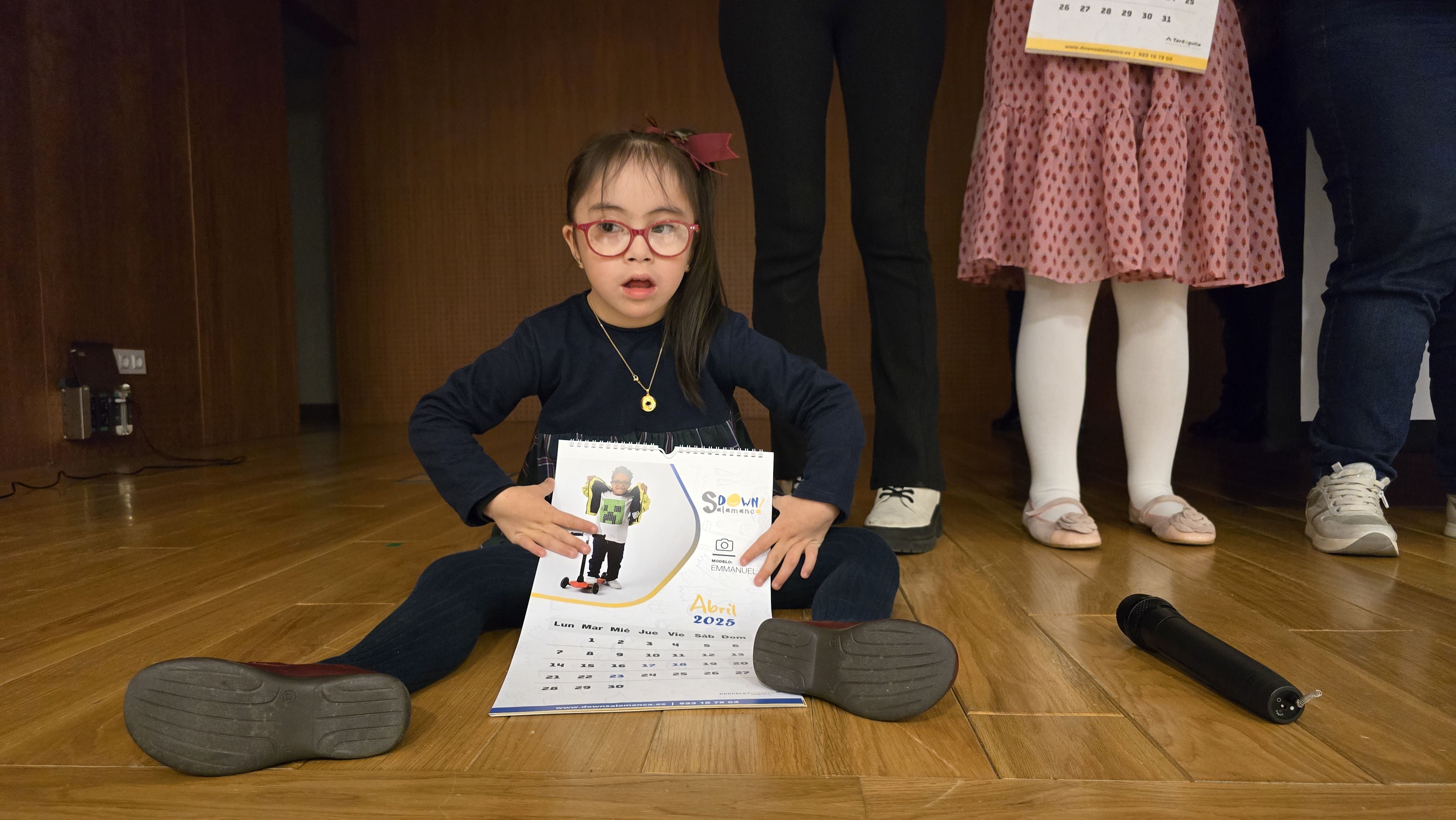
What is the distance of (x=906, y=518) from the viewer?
123cm

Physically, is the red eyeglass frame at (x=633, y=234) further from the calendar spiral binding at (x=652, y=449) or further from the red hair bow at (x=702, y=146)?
the calendar spiral binding at (x=652, y=449)

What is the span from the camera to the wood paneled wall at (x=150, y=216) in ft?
7.18

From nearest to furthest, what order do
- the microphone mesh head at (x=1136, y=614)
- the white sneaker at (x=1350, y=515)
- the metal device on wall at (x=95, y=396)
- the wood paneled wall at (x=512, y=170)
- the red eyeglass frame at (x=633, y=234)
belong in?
the microphone mesh head at (x=1136, y=614) < the red eyeglass frame at (x=633, y=234) < the white sneaker at (x=1350, y=515) < the metal device on wall at (x=95, y=396) < the wood paneled wall at (x=512, y=170)

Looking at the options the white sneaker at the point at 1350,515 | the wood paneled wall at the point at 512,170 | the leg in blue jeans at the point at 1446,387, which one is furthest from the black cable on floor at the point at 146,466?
the leg in blue jeans at the point at 1446,387

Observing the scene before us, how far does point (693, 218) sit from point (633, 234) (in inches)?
3.1

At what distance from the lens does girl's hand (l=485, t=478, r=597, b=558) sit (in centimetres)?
81

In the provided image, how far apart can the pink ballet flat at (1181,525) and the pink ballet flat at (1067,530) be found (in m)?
0.08

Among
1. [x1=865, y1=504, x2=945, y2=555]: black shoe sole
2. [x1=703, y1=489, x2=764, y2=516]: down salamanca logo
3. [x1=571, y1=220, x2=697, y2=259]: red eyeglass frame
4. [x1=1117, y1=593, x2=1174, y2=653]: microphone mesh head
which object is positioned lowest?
[x1=865, y1=504, x2=945, y2=555]: black shoe sole

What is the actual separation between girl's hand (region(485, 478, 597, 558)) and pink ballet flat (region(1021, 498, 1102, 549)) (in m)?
0.70

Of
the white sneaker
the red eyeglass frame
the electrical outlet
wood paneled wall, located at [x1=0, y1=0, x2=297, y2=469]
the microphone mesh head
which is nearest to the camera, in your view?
the microphone mesh head

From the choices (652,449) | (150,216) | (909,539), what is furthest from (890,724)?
(150,216)

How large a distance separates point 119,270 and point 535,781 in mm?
2604

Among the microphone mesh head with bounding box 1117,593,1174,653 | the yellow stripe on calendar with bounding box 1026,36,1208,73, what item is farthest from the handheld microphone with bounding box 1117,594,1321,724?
the yellow stripe on calendar with bounding box 1026,36,1208,73

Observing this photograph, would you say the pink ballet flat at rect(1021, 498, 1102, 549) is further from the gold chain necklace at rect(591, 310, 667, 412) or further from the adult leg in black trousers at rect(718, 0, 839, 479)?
the gold chain necklace at rect(591, 310, 667, 412)
